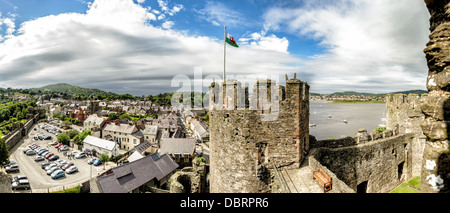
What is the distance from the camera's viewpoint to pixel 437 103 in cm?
300

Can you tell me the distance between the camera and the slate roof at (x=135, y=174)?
19422mm

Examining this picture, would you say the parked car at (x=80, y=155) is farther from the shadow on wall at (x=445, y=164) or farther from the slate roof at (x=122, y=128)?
the shadow on wall at (x=445, y=164)

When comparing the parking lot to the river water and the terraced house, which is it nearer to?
the terraced house

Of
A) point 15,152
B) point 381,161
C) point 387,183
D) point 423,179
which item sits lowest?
point 15,152

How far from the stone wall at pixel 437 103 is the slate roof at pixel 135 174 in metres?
22.0

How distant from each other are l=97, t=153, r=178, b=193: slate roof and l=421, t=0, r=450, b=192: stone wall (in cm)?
2201

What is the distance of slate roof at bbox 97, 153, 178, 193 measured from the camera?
19.4 meters

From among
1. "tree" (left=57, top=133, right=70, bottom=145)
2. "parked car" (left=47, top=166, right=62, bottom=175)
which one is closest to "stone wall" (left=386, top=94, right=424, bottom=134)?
"parked car" (left=47, top=166, right=62, bottom=175)

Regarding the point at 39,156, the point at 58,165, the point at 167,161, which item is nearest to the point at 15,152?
the point at 39,156
